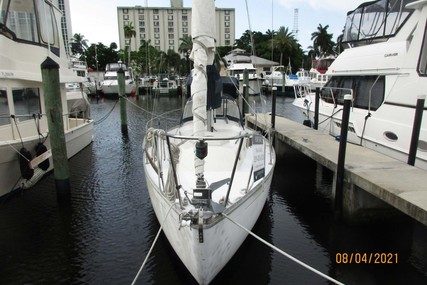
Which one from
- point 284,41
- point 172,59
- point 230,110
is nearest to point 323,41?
point 284,41

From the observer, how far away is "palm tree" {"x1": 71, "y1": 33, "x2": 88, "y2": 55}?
247 ft

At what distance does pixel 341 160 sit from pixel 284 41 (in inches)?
2373

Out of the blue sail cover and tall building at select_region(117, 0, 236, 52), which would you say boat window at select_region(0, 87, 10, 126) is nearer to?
the blue sail cover

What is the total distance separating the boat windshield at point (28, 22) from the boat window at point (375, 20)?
37.5ft

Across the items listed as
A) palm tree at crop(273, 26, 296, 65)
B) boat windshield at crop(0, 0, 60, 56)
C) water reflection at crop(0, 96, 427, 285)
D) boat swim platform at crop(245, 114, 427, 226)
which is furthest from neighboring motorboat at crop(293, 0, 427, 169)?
palm tree at crop(273, 26, 296, 65)

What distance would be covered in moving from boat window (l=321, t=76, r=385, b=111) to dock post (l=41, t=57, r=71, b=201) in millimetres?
8218

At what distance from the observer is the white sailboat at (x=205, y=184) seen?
446 centimetres

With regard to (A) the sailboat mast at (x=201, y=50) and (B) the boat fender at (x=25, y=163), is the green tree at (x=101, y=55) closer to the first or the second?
(B) the boat fender at (x=25, y=163)

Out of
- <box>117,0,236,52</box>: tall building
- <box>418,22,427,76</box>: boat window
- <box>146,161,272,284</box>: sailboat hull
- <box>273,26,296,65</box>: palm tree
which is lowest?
<box>146,161,272,284</box>: sailboat hull

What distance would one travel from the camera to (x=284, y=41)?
62.8m

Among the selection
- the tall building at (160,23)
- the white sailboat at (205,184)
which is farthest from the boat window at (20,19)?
the tall building at (160,23)

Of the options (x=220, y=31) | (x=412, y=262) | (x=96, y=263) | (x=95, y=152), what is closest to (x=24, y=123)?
(x=95, y=152)

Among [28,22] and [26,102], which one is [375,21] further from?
[26,102]

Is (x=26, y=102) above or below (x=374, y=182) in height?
above
